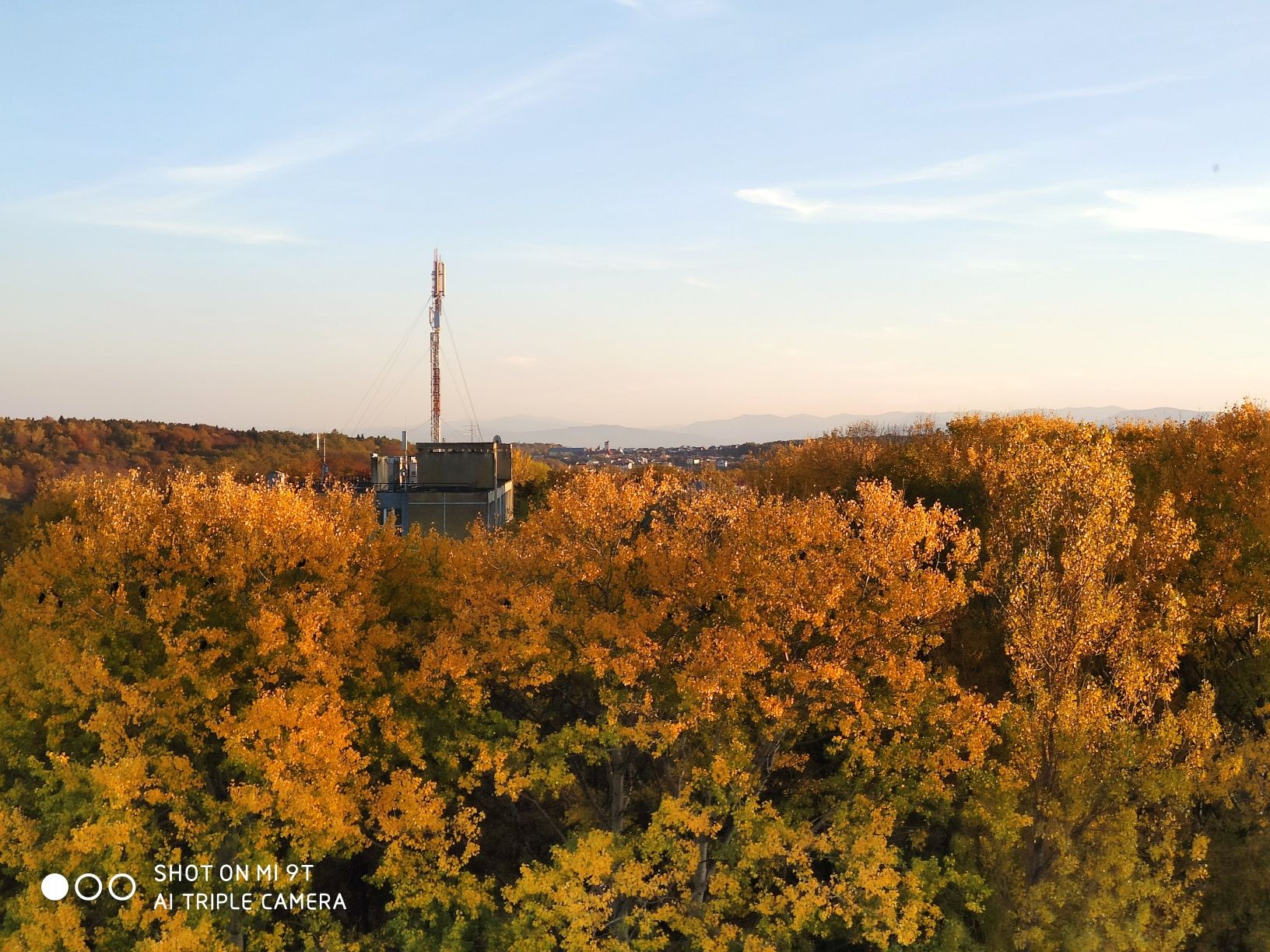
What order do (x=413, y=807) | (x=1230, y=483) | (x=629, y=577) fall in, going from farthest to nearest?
(x=1230, y=483) → (x=629, y=577) → (x=413, y=807)

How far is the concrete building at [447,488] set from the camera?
67375 millimetres

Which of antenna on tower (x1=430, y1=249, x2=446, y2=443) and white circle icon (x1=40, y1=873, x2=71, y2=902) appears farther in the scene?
antenna on tower (x1=430, y1=249, x2=446, y2=443)

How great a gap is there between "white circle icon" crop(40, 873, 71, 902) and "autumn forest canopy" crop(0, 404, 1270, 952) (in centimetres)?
36

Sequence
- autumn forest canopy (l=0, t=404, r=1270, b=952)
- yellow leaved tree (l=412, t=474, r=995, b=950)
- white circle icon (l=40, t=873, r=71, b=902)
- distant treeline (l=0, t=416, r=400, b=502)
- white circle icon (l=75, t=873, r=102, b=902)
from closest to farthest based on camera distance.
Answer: autumn forest canopy (l=0, t=404, r=1270, b=952) < yellow leaved tree (l=412, t=474, r=995, b=950) < white circle icon (l=40, t=873, r=71, b=902) < white circle icon (l=75, t=873, r=102, b=902) < distant treeline (l=0, t=416, r=400, b=502)

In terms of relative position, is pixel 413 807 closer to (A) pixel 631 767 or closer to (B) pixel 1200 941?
(A) pixel 631 767

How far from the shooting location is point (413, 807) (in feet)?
90.9

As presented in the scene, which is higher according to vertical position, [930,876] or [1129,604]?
[1129,604]

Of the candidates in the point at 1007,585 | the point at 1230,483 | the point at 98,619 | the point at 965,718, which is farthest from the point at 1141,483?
the point at 98,619

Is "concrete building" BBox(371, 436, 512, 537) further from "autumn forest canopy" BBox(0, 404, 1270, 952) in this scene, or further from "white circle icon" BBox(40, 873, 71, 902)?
"white circle icon" BBox(40, 873, 71, 902)

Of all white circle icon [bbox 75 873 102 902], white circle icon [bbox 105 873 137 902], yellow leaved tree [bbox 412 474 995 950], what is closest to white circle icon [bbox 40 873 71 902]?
white circle icon [bbox 75 873 102 902]

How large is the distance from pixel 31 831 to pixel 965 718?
28.4 meters

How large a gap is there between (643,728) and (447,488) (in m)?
45.5

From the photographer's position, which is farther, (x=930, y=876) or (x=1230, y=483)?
(x=1230, y=483)

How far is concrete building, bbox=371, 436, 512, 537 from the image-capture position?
6738cm
